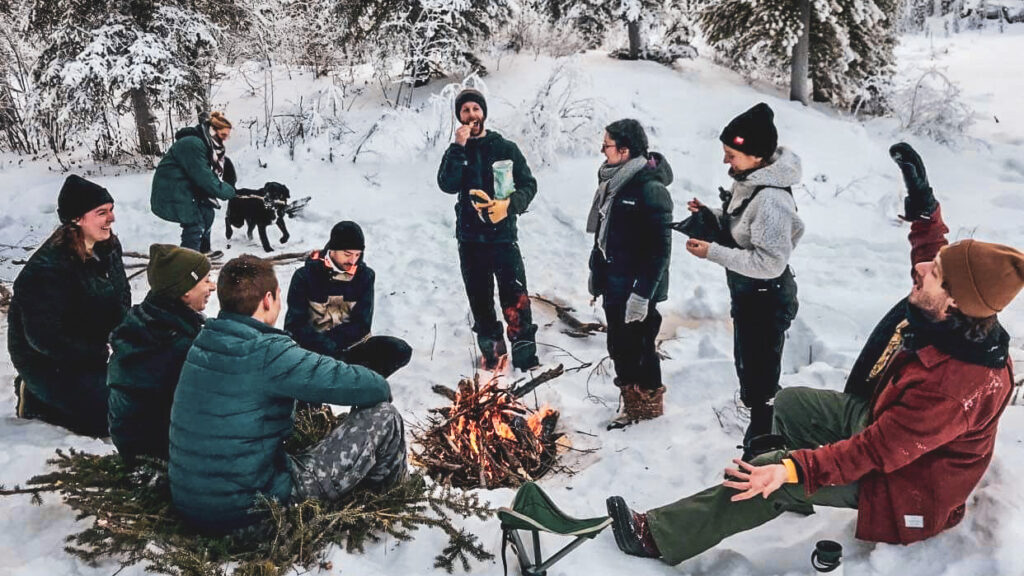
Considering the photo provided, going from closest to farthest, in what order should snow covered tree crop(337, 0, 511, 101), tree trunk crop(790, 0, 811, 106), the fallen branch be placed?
the fallen branch < snow covered tree crop(337, 0, 511, 101) < tree trunk crop(790, 0, 811, 106)

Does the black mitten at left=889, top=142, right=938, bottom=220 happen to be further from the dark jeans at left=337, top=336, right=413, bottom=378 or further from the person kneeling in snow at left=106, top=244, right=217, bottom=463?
the person kneeling in snow at left=106, top=244, right=217, bottom=463

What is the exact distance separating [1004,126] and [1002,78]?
347 cm

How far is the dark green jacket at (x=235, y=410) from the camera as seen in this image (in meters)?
2.70

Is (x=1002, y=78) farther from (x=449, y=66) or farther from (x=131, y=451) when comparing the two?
(x=131, y=451)

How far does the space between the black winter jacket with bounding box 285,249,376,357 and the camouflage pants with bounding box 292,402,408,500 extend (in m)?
1.34

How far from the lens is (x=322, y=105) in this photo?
11625 mm

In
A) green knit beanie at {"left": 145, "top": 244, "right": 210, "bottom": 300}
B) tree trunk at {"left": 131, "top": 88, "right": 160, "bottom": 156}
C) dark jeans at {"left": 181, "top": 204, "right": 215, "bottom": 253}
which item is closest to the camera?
green knit beanie at {"left": 145, "top": 244, "right": 210, "bottom": 300}

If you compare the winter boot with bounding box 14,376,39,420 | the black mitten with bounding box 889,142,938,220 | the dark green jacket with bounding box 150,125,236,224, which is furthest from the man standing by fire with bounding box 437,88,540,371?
the winter boot with bounding box 14,376,39,420

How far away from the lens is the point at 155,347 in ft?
10.6

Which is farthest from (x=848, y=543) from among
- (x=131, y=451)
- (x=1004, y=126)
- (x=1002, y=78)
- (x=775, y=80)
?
(x=1002, y=78)

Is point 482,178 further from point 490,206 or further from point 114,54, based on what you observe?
point 114,54

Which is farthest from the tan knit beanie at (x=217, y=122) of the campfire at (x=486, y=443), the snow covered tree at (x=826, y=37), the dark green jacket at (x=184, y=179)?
the snow covered tree at (x=826, y=37)

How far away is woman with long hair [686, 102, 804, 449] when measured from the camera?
347cm

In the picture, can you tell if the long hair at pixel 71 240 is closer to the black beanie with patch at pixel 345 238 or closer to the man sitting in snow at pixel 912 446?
the black beanie with patch at pixel 345 238
